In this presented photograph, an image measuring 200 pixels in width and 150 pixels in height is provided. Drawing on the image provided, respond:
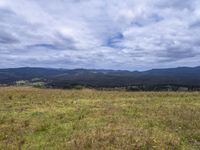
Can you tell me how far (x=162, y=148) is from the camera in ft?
41.8

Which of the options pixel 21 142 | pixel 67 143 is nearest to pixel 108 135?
pixel 67 143

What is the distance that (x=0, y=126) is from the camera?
Answer: 60.2 feet

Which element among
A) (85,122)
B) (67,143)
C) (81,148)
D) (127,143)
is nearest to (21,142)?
(67,143)

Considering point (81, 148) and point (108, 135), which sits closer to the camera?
point (81, 148)

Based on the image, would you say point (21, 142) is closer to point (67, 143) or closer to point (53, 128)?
point (67, 143)

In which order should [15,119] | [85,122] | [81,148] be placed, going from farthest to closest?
[15,119], [85,122], [81,148]

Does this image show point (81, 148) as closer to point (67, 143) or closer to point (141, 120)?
point (67, 143)

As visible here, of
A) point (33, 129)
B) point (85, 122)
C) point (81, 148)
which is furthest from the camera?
point (85, 122)

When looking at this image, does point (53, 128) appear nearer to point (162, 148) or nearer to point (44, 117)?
point (44, 117)

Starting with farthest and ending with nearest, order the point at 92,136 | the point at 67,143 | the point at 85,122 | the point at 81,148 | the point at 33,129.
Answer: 1. the point at 85,122
2. the point at 33,129
3. the point at 92,136
4. the point at 67,143
5. the point at 81,148

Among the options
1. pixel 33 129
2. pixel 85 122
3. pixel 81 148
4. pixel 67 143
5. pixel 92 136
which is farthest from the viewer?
pixel 85 122

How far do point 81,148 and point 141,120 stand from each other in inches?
315

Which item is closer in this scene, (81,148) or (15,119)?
(81,148)

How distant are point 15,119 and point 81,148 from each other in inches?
383
